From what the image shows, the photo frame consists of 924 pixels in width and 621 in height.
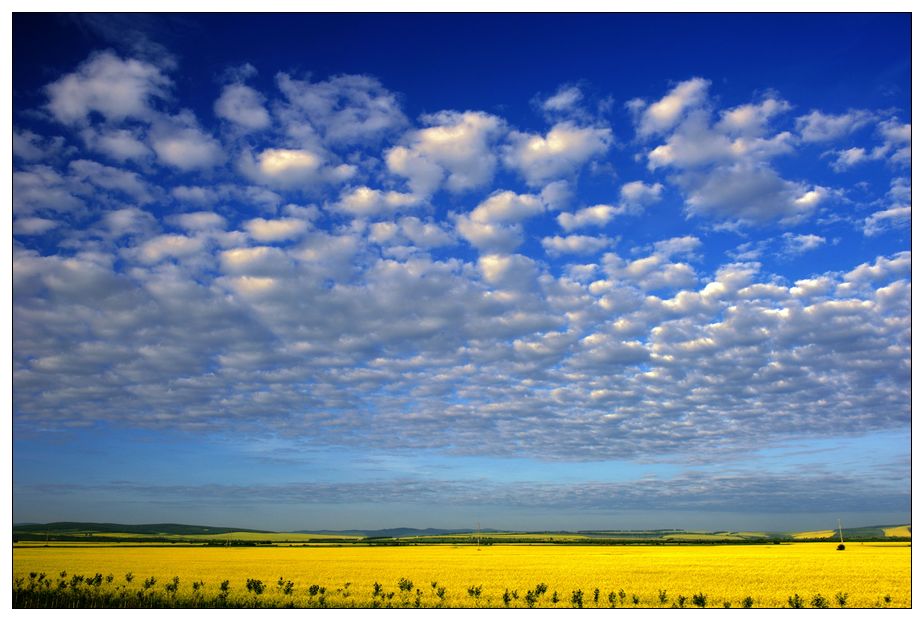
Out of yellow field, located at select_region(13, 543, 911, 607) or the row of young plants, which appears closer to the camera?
the row of young plants

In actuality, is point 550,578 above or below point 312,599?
below

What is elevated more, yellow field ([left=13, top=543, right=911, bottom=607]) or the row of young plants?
the row of young plants

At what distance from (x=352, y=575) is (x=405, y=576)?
4121mm

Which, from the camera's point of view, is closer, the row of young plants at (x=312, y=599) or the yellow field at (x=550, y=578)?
the row of young plants at (x=312, y=599)

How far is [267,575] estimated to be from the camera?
53219 mm

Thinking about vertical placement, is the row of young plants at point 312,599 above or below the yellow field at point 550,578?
above

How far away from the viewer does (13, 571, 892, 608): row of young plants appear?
34312 mm

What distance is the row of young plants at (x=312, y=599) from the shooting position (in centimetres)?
3431

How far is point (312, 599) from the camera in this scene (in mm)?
36844

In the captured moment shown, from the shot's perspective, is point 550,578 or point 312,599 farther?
point 550,578
